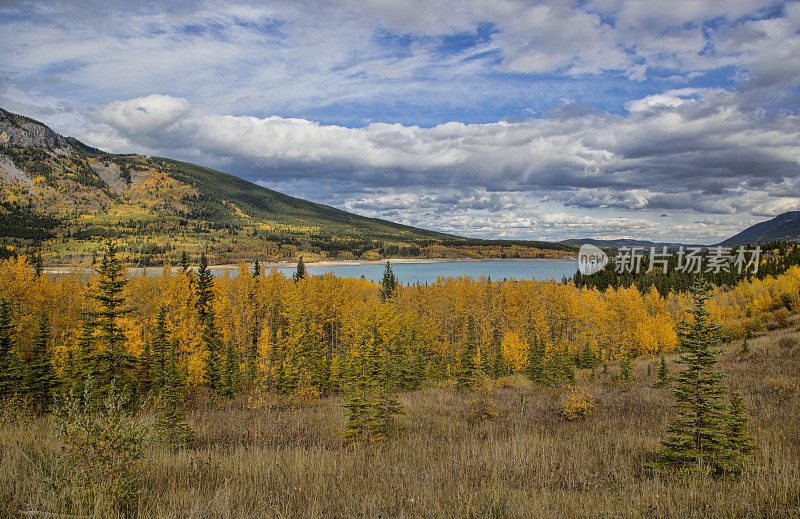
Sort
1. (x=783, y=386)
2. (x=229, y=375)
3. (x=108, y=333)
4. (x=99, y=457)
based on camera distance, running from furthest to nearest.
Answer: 1. (x=229, y=375)
2. (x=108, y=333)
3. (x=783, y=386)
4. (x=99, y=457)

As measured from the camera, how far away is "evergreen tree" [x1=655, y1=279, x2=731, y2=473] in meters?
7.44

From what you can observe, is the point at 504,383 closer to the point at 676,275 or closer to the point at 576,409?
the point at 576,409

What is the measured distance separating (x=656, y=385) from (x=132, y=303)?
5758cm

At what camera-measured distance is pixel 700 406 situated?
7621 millimetres

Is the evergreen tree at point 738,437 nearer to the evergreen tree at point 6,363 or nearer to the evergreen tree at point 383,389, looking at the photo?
the evergreen tree at point 383,389

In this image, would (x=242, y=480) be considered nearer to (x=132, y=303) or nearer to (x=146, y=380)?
(x=146, y=380)

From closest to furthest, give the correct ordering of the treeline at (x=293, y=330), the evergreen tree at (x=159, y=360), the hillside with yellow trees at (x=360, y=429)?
the hillside with yellow trees at (x=360, y=429) < the treeline at (x=293, y=330) < the evergreen tree at (x=159, y=360)

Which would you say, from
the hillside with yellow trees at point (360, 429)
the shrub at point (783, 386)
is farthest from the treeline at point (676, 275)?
the shrub at point (783, 386)

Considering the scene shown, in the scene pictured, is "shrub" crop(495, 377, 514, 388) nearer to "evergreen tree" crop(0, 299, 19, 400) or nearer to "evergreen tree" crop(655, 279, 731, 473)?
Answer: "evergreen tree" crop(655, 279, 731, 473)

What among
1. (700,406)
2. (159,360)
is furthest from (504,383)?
(700,406)

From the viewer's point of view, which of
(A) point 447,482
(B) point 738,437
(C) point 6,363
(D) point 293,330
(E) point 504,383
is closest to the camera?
(A) point 447,482

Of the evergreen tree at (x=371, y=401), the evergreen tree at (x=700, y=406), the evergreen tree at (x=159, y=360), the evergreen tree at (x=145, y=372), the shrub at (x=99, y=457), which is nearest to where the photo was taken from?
the shrub at (x=99, y=457)

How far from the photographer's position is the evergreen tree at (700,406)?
7441 mm

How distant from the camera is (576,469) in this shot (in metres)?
8.12
